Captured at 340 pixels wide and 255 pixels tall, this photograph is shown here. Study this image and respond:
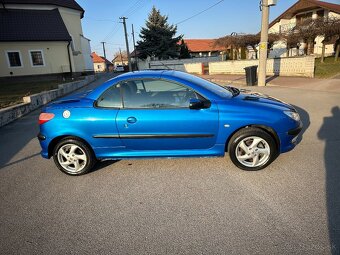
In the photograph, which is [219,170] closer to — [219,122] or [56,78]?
[219,122]

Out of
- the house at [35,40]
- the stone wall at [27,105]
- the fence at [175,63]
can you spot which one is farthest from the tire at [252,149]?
the fence at [175,63]

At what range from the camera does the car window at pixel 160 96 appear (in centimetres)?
370

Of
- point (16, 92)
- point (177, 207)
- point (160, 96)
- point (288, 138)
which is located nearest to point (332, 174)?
point (288, 138)

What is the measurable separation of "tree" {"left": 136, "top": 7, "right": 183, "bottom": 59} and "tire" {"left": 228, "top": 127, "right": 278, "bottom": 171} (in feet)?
131

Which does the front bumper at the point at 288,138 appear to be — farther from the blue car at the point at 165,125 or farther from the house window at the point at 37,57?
the house window at the point at 37,57

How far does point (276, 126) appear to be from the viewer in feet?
11.8

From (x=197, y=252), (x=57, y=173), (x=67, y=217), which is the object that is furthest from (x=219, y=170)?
(x=57, y=173)

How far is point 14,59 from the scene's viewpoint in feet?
92.8

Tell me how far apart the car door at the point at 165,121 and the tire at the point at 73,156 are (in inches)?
26.4

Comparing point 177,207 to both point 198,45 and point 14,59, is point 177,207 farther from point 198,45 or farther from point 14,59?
point 198,45

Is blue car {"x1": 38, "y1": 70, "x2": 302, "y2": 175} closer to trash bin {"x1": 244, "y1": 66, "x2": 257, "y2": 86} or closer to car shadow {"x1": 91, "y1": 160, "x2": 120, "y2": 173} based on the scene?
car shadow {"x1": 91, "y1": 160, "x2": 120, "y2": 173}

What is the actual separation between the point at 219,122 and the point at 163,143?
35.3 inches

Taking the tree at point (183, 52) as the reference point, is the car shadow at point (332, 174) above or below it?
below

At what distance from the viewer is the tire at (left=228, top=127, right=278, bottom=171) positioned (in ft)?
11.9
